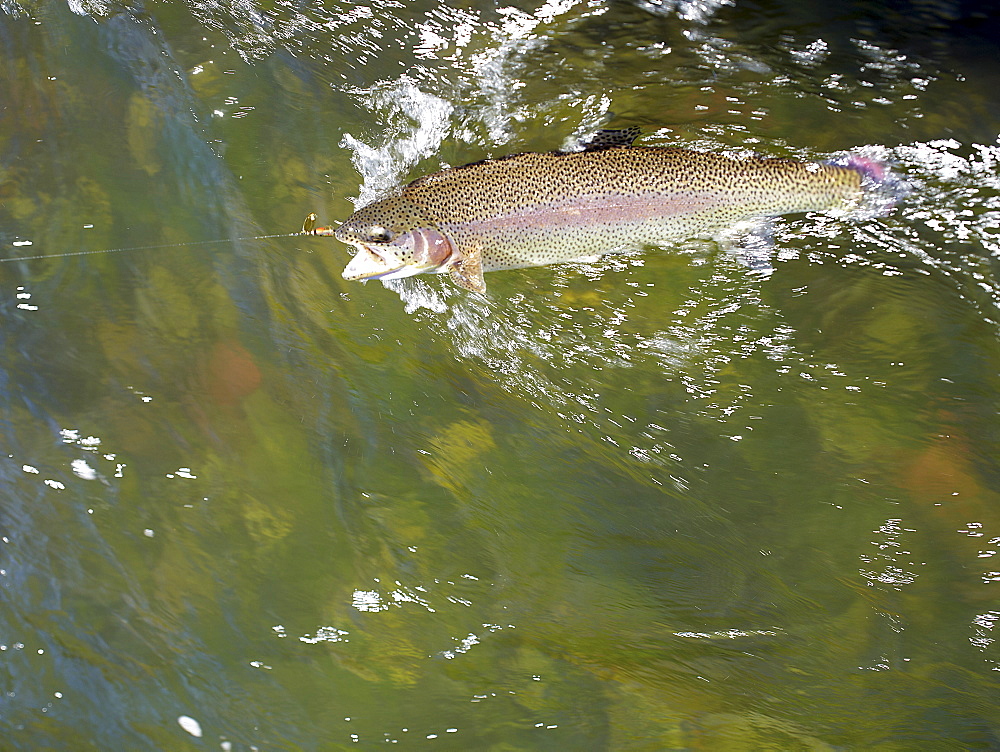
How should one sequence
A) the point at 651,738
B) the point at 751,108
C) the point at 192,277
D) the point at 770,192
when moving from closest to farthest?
the point at 770,192, the point at 751,108, the point at 651,738, the point at 192,277

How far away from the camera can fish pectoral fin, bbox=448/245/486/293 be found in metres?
3.13

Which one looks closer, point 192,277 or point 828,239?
point 828,239

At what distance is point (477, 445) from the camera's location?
3.76 meters

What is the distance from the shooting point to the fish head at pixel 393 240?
10.0ft

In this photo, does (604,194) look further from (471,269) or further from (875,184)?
(875,184)

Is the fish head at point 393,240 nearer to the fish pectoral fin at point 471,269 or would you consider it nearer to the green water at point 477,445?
→ the fish pectoral fin at point 471,269

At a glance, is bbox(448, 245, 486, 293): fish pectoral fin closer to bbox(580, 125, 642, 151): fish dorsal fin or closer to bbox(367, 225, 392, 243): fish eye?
bbox(367, 225, 392, 243): fish eye

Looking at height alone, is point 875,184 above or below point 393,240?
above

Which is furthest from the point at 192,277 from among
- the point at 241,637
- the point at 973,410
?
the point at 973,410

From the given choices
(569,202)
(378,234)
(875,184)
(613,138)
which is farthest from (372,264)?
(875,184)

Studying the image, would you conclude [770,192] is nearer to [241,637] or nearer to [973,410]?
[973,410]

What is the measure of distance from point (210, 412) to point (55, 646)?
1562 millimetres

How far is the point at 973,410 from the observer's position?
138 inches

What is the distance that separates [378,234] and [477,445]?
51.4 inches
